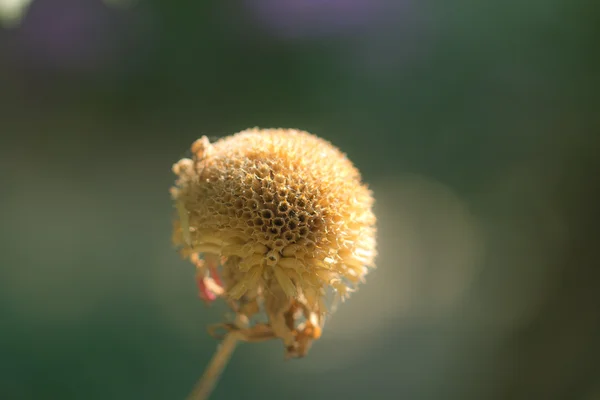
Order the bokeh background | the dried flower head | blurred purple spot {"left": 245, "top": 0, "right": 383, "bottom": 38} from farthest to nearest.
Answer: blurred purple spot {"left": 245, "top": 0, "right": 383, "bottom": 38}
the bokeh background
the dried flower head

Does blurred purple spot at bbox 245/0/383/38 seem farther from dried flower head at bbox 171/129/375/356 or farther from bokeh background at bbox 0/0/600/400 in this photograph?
dried flower head at bbox 171/129/375/356

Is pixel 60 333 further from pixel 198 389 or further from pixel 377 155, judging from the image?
pixel 377 155

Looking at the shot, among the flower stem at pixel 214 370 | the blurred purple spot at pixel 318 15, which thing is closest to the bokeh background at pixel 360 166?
the blurred purple spot at pixel 318 15

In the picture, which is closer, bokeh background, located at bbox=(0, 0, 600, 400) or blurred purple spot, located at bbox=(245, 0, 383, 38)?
bokeh background, located at bbox=(0, 0, 600, 400)

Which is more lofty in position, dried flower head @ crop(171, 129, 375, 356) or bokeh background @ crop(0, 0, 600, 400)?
bokeh background @ crop(0, 0, 600, 400)

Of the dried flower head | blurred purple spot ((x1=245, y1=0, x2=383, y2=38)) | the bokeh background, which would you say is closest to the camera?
the dried flower head

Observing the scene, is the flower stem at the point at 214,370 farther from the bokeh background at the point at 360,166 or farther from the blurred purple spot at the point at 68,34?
the blurred purple spot at the point at 68,34

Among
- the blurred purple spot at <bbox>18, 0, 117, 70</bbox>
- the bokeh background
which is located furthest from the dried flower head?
the blurred purple spot at <bbox>18, 0, 117, 70</bbox>
